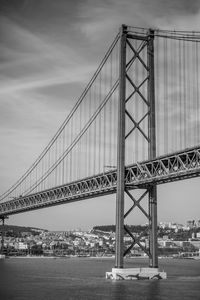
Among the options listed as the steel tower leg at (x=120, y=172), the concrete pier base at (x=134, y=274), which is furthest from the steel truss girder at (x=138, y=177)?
the concrete pier base at (x=134, y=274)

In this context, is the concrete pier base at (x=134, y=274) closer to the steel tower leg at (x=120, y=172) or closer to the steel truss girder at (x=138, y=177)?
the steel tower leg at (x=120, y=172)

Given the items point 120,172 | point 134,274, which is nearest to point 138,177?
point 120,172

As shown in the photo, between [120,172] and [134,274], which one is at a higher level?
[120,172]

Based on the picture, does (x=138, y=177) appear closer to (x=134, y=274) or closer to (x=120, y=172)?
(x=120, y=172)

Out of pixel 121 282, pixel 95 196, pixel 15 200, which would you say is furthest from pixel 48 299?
pixel 15 200

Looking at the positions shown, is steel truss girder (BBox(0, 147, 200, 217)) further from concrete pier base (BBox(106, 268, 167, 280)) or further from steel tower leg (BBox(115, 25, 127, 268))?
concrete pier base (BBox(106, 268, 167, 280))

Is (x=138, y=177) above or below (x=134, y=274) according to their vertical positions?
above

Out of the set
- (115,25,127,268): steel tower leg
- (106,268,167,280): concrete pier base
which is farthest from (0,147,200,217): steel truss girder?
(106,268,167,280): concrete pier base

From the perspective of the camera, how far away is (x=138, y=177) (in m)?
50.1

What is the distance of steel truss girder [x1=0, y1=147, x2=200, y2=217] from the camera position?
146 ft

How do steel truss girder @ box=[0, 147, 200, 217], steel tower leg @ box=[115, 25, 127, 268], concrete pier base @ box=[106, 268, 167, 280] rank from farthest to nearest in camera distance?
steel tower leg @ box=[115, 25, 127, 268]
concrete pier base @ box=[106, 268, 167, 280]
steel truss girder @ box=[0, 147, 200, 217]

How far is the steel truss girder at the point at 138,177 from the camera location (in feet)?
146

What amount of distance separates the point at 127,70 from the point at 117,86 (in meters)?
1.82

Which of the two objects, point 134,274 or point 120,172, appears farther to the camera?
point 120,172
